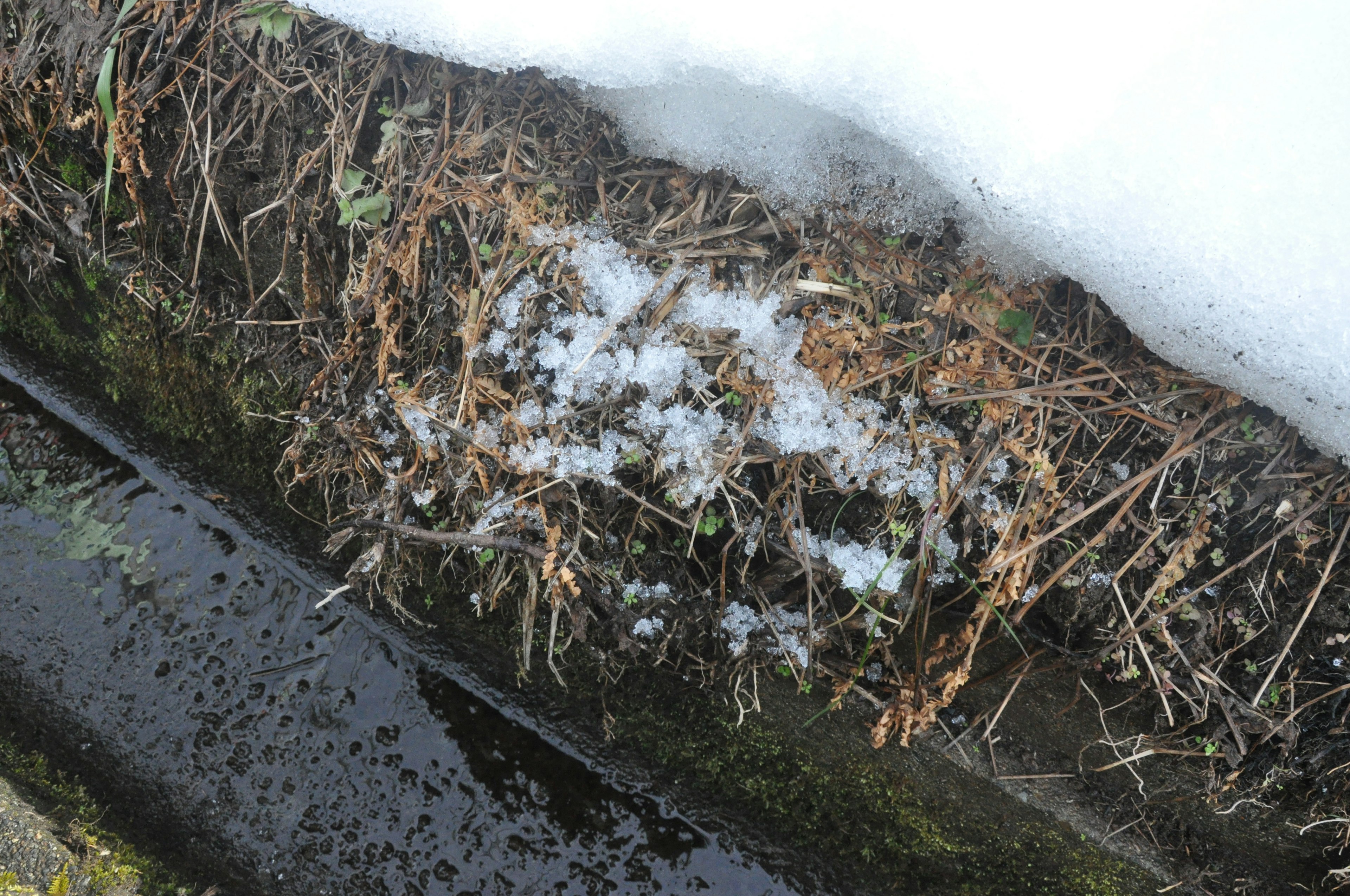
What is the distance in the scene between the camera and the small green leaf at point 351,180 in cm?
183

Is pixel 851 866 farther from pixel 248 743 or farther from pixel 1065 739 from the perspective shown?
pixel 248 743

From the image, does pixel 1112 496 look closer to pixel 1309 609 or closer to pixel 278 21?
pixel 1309 609

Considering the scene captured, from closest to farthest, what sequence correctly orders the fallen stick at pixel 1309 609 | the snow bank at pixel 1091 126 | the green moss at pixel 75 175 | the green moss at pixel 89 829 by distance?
the snow bank at pixel 1091 126
the fallen stick at pixel 1309 609
the green moss at pixel 89 829
the green moss at pixel 75 175

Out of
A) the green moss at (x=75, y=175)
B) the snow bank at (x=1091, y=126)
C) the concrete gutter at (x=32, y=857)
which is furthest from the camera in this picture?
the green moss at (x=75, y=175)

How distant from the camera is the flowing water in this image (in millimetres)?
2078

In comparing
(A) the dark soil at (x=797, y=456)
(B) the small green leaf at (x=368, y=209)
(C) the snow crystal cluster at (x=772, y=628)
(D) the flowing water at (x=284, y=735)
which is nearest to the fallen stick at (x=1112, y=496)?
(A) the dark soil at (x=797, y=456)

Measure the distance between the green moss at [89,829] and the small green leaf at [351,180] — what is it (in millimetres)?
1821

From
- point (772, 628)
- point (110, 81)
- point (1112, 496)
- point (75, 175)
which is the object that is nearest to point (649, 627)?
point (772, 628)

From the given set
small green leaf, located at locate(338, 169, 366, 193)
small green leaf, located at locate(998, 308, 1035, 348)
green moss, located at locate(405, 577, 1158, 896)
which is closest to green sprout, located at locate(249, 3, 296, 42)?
small green leaf, located at locate(338, 169, 366, 193)

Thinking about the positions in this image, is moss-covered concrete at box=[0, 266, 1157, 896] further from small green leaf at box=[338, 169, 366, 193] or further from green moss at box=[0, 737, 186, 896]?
green moss at box=[0, 737, 186, 896]

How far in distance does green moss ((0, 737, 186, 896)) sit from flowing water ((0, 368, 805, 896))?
60 millimetres

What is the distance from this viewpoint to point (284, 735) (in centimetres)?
214

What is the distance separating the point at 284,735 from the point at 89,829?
1.78ft

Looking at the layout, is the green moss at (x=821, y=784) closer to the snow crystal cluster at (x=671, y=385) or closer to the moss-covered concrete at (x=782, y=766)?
the moss-covered concrete at (x=782, y=766)
